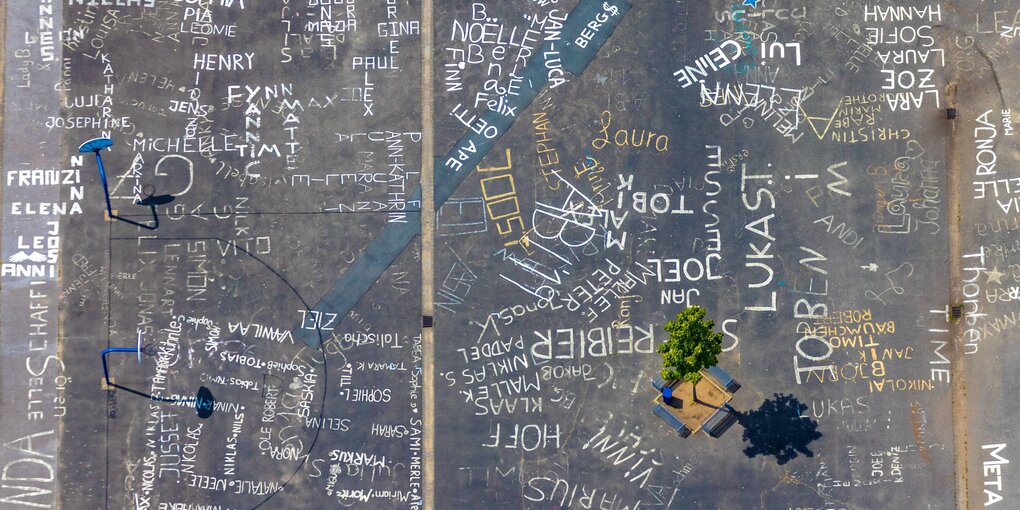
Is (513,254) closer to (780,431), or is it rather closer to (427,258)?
(427,258)

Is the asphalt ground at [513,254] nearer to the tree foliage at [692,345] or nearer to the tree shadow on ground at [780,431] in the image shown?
the tree shadow on ground at [780,431]

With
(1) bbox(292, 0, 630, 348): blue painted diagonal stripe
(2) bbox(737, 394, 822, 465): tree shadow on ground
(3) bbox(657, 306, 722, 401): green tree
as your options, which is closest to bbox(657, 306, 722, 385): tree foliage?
(3) bbox(657, 306, 722, 401): green tree

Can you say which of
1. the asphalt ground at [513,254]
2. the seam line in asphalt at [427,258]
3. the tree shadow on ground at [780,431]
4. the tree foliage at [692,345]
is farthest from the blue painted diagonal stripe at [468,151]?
the tree shadow on ground at [780,431]

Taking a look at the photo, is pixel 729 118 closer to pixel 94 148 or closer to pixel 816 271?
pixel 816 271

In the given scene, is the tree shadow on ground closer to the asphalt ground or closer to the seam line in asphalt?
the asphalt ground

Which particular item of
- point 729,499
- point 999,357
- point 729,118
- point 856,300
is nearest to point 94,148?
point 729,118

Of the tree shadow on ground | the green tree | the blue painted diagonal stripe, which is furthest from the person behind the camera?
the blue painted diagonal stripe

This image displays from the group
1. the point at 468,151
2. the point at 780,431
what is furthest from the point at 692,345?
the point at 468,151
